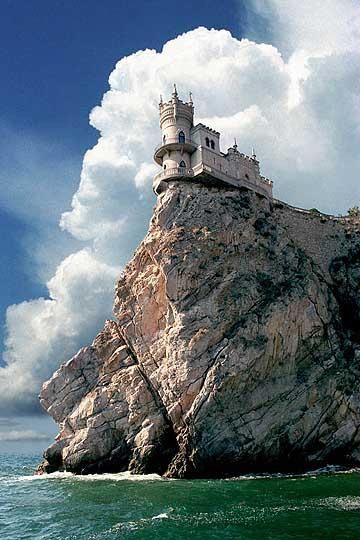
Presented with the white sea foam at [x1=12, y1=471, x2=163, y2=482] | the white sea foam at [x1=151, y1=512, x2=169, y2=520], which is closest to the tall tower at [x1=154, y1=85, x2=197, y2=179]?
the white sea foam at [x1=12, y1=471, x2=163, y2=482]

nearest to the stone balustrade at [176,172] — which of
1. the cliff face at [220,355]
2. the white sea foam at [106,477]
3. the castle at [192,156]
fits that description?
the castle at [192,156]

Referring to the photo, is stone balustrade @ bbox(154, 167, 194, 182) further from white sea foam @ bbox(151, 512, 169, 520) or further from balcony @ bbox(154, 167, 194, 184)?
white sea foam @ bbox(151, 512, 169, 520)

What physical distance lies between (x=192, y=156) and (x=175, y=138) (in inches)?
105

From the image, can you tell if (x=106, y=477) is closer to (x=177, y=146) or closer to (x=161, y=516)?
(x=161, y=516)

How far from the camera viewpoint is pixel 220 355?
133 ft

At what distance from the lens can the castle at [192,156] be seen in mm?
50500

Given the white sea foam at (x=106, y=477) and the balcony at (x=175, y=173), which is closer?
the white sea foam at (x=106, y=477)

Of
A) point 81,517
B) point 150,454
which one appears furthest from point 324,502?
point 150,454

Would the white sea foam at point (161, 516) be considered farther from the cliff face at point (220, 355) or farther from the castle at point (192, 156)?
the castle at point (192, 156)

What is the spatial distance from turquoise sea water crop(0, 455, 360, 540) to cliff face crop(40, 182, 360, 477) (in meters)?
3.40

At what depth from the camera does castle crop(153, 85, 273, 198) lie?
50.5 m

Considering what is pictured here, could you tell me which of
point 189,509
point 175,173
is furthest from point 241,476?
point 175,173

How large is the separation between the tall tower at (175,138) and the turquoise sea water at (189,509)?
2986cm

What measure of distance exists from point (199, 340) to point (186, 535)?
66.1 ft
